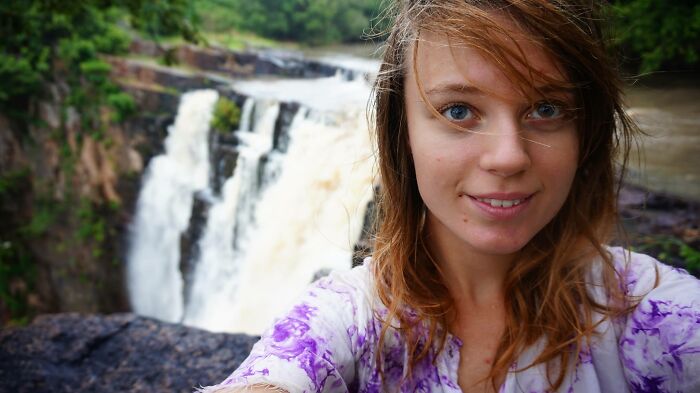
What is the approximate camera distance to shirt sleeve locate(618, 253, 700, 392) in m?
0.95

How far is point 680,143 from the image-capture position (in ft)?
21.0

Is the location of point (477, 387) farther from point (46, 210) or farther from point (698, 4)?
point (46, 210)

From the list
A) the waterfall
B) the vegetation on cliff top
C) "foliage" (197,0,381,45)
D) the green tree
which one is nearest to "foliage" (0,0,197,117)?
the vegetation on cliff top

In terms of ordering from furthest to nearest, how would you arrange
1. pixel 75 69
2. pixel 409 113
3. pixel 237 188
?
pixel 75 69, pixel 237 188, pixel 409 113

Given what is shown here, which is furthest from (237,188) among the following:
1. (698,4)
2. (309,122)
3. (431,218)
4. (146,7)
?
(431,218)

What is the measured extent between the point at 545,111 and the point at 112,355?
2455 millimetres

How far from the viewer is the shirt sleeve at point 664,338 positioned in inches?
37.6

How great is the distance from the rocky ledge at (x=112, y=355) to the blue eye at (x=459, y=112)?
1883 mm

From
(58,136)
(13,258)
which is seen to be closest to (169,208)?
(58,136)

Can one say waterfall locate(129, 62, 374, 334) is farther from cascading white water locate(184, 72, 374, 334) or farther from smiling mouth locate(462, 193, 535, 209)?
smiling mouth locate(462, 193, 535, 209)

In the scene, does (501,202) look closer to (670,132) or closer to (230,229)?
(670,132)

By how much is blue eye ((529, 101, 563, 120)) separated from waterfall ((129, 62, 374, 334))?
5.35 metres

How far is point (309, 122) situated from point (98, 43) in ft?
24.3

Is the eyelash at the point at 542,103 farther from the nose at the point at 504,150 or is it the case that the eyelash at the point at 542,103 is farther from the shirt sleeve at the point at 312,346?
the shirt sleeve at the point at 312,346
